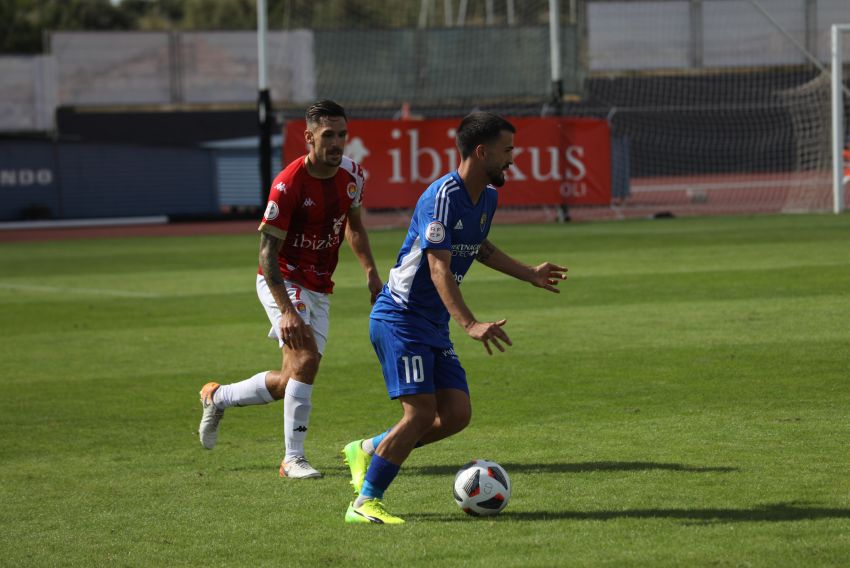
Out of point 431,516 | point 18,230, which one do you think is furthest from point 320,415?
point 18,230

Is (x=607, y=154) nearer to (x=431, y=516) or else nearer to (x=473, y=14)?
(x=431, y=516)

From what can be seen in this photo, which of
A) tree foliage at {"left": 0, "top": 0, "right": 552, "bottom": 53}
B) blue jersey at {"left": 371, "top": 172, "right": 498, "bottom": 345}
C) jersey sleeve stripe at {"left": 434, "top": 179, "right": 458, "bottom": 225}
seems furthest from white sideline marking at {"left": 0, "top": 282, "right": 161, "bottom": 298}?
tree foliage at {"left": 0, "top": 0, "right": 552, "bottom": 53}

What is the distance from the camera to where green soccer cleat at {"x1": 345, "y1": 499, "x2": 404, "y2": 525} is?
5699 millimetres

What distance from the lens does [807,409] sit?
795cm

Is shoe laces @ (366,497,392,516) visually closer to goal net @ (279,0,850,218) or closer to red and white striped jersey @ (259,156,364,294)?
red and white striped jersey @ (259,156,364,294)

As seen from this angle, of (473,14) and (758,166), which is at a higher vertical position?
(473,14)

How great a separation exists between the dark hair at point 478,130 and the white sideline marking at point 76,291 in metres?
10.8

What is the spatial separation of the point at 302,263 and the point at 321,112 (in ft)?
3.19

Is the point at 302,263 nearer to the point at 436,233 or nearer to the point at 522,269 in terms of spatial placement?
the point at 522,269

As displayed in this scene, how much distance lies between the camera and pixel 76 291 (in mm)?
16969

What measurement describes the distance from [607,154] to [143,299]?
13.1 meters

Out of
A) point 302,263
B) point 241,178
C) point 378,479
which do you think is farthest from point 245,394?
point 241,178

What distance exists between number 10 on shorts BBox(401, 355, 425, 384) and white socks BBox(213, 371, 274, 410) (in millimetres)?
1668

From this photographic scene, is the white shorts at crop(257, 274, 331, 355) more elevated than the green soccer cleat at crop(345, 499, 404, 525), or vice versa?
the white shorts at crop(257, 274, 331, 355)
